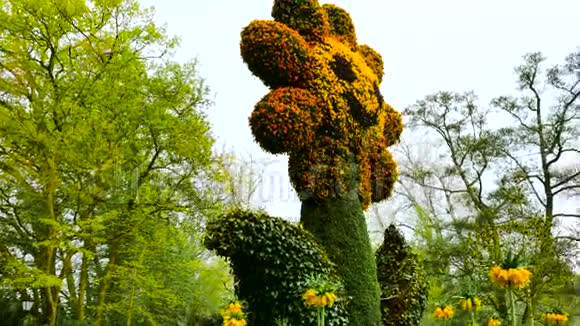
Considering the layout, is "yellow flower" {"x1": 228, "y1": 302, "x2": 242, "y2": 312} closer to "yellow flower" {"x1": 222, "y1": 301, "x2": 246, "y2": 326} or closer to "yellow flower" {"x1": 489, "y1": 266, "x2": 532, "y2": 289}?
"yellow flower" {"x1": 222, "y1": 301, "x2": 246, "y2": 326}

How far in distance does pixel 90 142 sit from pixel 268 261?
6.71m

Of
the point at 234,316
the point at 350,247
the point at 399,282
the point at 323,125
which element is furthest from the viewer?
the point at 399,282

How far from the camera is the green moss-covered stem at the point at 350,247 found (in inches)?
336

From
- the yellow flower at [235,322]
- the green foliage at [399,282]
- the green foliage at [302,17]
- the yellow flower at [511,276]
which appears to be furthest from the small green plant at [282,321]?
the green foliage at [302,17]

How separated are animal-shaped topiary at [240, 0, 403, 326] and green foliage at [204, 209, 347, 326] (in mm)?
782

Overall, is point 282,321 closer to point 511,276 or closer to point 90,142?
point 511,276

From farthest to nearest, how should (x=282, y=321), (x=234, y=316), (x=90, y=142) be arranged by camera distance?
(x=90, y=142) → (x=234, y=316) → (x=282, y=321)

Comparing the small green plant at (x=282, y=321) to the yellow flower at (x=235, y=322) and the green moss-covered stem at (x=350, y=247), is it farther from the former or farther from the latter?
the green moss-covered stem at (x=350, y=247)

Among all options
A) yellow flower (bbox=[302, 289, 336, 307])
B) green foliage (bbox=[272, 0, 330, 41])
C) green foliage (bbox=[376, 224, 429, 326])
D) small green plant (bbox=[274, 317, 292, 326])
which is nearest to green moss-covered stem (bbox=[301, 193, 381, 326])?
small green plant (bbox=[274, 317, 292, 326])

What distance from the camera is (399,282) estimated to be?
1041 cm

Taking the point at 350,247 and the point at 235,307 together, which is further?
the point at 350,247

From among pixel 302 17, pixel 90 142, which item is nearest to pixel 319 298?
pixel 302 17

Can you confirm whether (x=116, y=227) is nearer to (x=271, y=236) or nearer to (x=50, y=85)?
(x=50, y=85)

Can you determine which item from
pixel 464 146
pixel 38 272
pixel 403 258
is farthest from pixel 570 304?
pixel 38 272
